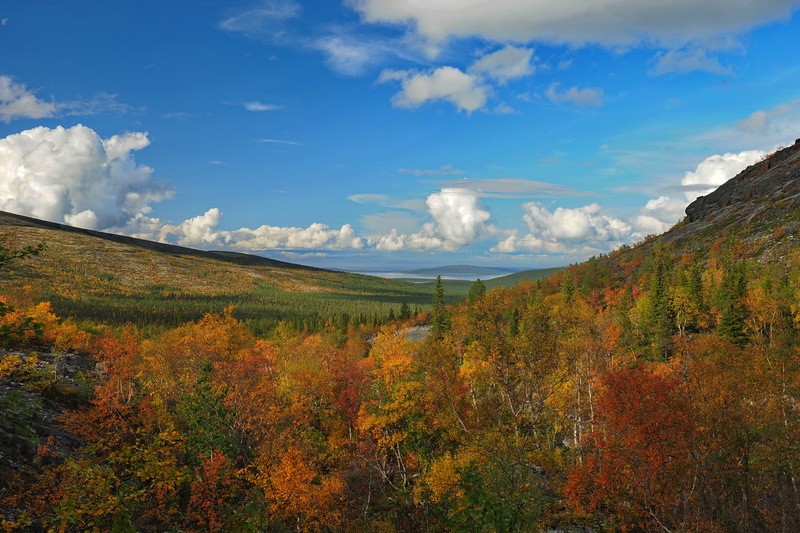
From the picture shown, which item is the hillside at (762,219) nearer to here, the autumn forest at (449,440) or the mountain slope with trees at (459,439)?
the mountain slope with trees at (459,439)

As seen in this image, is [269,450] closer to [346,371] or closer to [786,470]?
[346,371]

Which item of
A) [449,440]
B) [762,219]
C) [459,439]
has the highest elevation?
[762,219]

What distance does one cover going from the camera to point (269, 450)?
149 feet

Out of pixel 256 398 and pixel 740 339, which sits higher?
pixel 740 339

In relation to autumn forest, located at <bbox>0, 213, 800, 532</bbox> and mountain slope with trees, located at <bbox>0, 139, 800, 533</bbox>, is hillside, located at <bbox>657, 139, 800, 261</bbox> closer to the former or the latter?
mountain slope with trees, located at <bbox>0, 139, 800, 533</bbox>

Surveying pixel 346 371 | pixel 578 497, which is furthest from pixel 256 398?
pixel 578 497

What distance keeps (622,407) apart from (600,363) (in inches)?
909

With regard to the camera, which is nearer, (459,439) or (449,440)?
(459,439)

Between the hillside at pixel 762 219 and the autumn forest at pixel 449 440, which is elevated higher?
the hillside at pixel 762 219

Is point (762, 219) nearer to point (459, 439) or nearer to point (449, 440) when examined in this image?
point (449, 440)

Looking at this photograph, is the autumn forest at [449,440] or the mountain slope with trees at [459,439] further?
the autumn forest at [449,440]

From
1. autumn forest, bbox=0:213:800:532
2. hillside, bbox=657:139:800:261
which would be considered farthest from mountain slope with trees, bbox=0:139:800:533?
hillside, bbox=657:139:800:261

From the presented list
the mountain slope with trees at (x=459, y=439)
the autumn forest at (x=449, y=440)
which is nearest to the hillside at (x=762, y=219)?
the mountain slope with trees at (x=459, y=439)

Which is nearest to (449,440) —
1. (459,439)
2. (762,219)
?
(459,439)
